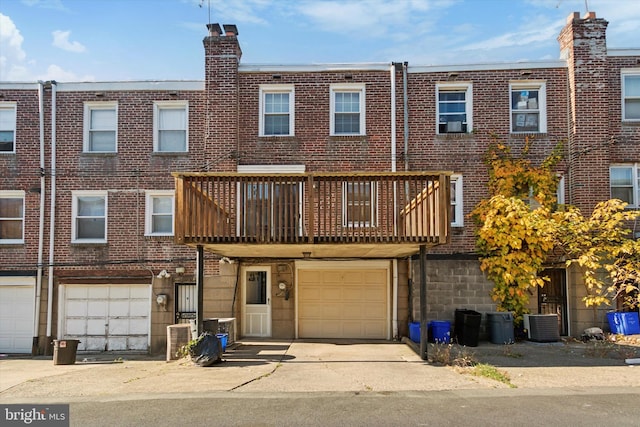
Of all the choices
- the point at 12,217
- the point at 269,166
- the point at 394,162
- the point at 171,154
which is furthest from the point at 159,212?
the point at 394,162

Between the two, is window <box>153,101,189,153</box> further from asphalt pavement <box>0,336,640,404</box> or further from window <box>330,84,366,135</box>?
asphalt pavement <box>0,336,640,404</box>

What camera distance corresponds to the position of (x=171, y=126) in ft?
51.4

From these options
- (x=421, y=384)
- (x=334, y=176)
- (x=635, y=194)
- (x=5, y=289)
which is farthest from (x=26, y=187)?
(x=635, y=194)

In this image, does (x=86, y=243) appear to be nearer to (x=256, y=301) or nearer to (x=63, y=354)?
(x=63, y=354)

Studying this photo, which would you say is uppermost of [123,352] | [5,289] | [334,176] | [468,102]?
[468,102]

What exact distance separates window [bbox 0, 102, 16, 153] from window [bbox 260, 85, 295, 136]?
7724 millimetres

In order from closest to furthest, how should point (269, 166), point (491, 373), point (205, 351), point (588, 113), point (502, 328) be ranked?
point (491, 373), point (205, 351), point (502, 328), point (588, 113), point (269, 166)

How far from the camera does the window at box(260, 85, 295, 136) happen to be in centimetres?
1527

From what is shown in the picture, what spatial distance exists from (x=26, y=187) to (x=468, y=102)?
531 inches

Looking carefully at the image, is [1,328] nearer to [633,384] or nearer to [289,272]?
[289,272]

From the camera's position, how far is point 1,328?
50.8 feet

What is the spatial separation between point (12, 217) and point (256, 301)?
7910mm

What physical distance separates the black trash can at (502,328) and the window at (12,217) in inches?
553

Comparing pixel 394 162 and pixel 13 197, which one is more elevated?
pixel 394 162
